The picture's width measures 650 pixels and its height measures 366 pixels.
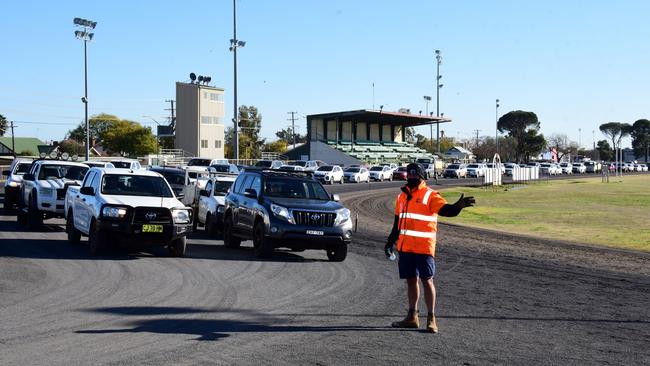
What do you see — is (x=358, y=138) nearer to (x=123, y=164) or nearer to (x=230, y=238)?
(x=123, y=164)

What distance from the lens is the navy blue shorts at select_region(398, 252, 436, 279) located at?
8977 millimetres

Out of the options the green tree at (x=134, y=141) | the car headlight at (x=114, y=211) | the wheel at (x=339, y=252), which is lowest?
the wheel at (x=339, y=252)

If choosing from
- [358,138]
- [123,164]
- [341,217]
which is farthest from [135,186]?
[358,138]

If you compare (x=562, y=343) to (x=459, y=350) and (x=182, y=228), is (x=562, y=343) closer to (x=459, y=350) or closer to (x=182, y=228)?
(x=459, y=350)

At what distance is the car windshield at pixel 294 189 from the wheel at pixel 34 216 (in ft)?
26.1

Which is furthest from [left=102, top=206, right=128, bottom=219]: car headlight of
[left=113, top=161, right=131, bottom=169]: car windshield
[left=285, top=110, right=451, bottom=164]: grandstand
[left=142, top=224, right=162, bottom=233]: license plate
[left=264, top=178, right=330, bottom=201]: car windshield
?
[left=285, top=110, right=451, bottom=164]: grandstand

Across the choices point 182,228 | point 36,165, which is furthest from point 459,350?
point 36,165

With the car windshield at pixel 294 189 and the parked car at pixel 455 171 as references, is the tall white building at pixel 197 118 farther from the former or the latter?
the car windshield at pixel 294 189

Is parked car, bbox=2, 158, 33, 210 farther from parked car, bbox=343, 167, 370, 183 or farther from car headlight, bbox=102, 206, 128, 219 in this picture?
parked car, bbox=343, 167, 370, 183

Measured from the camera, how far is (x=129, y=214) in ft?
51.4

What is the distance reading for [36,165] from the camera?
24.3m

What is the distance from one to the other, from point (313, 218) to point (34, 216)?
973 cm

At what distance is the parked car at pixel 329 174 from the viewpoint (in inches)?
2598

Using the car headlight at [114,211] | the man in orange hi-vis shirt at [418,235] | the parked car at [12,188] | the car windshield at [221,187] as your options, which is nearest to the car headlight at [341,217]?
the car headlight at [114,211]
